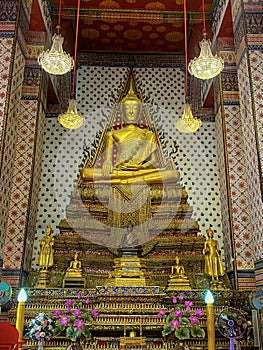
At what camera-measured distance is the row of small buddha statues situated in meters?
5.23

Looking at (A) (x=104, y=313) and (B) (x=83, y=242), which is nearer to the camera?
(A) (x=104, y=313)

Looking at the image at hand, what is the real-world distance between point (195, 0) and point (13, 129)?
373cm

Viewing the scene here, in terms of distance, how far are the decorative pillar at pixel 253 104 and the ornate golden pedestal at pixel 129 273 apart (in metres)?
1.29

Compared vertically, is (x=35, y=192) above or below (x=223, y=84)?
below

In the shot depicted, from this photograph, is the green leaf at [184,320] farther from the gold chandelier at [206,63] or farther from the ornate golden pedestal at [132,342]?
the gold chandelier at [206,63]

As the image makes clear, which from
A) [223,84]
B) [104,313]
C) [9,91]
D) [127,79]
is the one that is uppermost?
[127,79]

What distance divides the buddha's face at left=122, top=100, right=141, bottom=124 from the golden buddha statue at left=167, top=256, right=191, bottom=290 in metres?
3.04

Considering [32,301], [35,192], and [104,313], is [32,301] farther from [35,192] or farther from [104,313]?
[35,192]

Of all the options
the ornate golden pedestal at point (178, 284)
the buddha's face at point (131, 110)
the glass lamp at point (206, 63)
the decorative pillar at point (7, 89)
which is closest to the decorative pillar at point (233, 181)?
the ornate golden pedestal at point (178, 284)

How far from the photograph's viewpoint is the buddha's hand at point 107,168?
6784 millimetres

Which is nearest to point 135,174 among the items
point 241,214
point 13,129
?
point 241,214

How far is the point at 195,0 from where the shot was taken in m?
6.81

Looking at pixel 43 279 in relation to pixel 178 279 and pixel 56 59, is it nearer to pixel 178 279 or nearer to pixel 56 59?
pixel 178 279

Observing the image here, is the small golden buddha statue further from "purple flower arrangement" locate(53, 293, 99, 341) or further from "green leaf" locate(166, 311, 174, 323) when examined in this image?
"green leaf" locate(166, 311, 174, 323)
